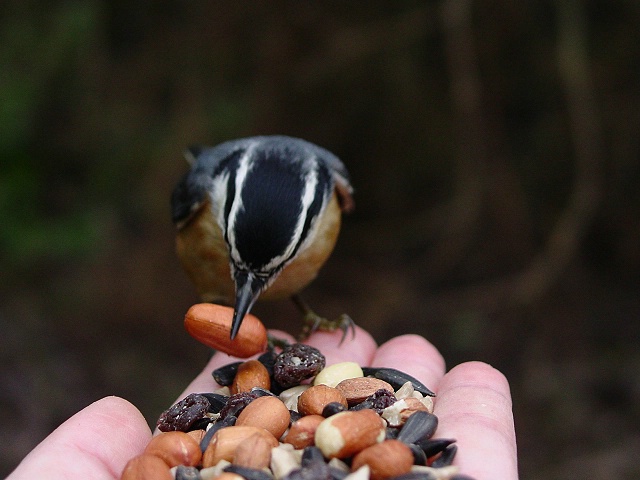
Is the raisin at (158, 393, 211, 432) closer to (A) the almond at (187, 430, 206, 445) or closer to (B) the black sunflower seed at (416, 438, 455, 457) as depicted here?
(A) the almond at (187, 430, 206, 445)

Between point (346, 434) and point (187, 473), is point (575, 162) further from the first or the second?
point (187, 473)

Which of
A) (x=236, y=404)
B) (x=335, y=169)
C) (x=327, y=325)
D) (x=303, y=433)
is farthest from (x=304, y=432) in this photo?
(x=335, y=169)

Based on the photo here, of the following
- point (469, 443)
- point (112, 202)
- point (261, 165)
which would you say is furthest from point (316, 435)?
point (112, 202)

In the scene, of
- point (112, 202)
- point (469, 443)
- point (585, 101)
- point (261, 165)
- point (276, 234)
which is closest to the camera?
point (469, 443)

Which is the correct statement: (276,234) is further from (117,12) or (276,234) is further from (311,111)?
(117,12)

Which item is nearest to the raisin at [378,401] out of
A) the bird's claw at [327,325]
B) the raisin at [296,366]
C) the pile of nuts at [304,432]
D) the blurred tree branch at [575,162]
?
the pile of nuts at [304,432]

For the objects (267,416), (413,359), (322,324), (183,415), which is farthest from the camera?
(322,324)

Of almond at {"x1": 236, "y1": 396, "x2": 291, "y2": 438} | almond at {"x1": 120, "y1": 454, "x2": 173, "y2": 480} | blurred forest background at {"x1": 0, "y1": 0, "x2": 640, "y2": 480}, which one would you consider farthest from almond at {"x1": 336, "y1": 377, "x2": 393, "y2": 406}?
blurred forest background at {"x1": 0, "y1": 0, "x2": 640, "y2": 480}
